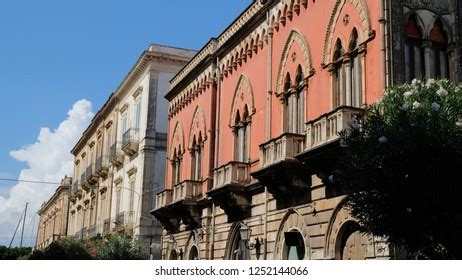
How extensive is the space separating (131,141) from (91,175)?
11.5 meters

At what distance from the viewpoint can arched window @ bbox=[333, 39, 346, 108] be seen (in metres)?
16.0

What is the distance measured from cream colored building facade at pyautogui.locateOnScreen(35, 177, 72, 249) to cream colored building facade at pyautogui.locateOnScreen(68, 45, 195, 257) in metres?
10.1

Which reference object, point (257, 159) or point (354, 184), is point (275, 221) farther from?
point (354, 184)

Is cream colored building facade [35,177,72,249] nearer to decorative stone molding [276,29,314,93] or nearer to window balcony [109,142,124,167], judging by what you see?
window balcony [109,142,124,167]

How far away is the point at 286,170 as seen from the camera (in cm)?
1662

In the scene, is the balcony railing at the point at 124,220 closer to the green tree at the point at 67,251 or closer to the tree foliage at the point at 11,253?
the green tree at the point at 67,251

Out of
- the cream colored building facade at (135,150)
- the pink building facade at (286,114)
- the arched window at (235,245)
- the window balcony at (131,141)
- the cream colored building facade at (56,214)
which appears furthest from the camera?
the cream colored building facade at (56,214)

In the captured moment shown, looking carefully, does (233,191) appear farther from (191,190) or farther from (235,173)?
(191,190)

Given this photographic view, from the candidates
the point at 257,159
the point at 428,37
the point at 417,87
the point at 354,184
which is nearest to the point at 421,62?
the point at 428,37

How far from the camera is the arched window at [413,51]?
14539mm

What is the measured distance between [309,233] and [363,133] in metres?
5.81

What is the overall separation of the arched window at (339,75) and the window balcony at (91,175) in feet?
102

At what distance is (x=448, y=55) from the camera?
49.5ft

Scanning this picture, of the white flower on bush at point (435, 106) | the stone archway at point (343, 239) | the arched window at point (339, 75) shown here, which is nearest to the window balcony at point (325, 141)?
the stone archway at point (343, 239)
